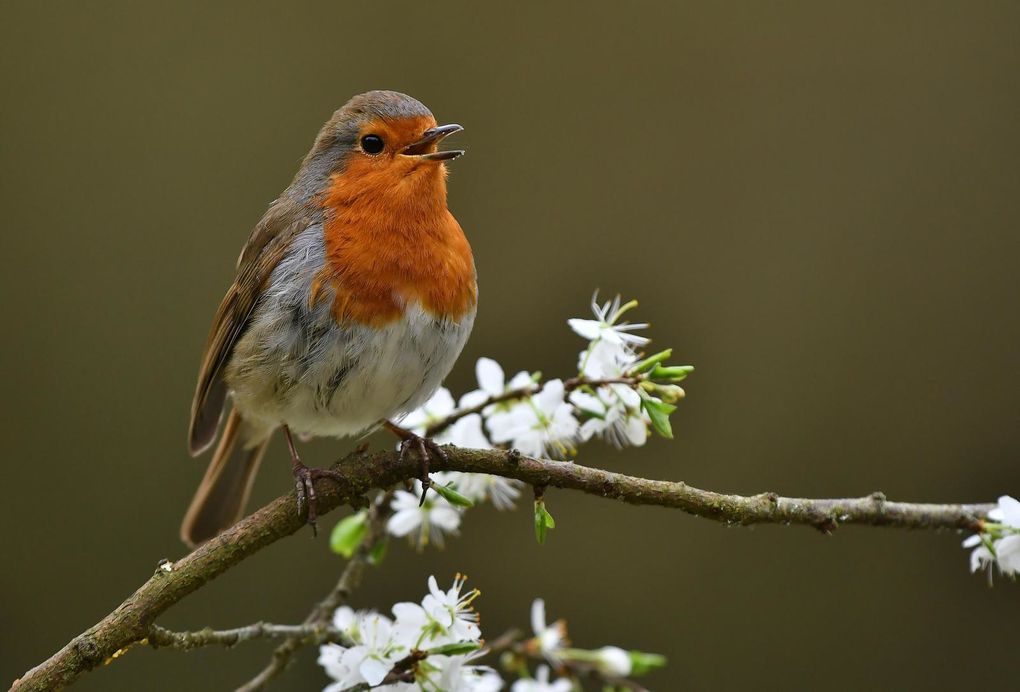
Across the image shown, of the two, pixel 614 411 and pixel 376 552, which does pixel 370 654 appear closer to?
pixel 376 552

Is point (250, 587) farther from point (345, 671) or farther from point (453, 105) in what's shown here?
point (345, 671)

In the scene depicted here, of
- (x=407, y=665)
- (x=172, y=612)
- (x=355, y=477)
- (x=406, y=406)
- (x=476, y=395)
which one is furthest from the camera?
(x=172, y=612)

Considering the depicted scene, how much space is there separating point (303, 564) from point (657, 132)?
7.91ft

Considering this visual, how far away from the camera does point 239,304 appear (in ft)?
9.92

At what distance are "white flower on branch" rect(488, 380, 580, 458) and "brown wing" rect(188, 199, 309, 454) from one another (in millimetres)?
765

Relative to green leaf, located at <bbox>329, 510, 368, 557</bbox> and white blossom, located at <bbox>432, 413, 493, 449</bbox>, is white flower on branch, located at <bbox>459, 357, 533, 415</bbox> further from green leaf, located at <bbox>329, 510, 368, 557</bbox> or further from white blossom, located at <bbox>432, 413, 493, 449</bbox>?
green leaf, located at <bbox>329, 510, 368, 557</bbox>

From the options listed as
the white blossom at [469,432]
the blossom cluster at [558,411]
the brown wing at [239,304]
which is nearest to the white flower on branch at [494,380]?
the blossom cluster at [558,411]

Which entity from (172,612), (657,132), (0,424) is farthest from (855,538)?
(0,424)

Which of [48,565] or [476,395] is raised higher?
[476,395]

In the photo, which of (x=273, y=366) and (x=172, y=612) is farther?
(x=172, y=612)

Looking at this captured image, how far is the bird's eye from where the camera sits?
9.73 ft

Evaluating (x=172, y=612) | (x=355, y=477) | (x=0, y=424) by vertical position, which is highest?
(x=355, y=477)

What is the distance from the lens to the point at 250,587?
15.3 feet

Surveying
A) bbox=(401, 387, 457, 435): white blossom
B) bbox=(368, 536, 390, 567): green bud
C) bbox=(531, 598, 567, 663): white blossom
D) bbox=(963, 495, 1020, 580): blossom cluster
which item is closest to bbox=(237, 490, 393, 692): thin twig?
bbox=(368, 536, 390, 567): green bud
